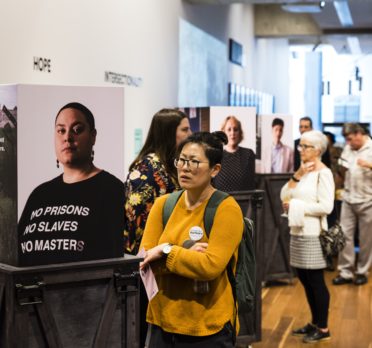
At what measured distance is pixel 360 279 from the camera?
8.30 m

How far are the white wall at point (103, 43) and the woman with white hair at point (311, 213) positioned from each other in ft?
6.23

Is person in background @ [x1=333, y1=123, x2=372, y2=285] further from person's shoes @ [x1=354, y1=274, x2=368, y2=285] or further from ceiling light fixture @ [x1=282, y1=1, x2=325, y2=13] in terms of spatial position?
ceiling light fixture @ [x1=282, y1=1, x2=325, y2=13]

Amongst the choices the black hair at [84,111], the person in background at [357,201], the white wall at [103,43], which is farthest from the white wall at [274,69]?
the black hair at [84,111]

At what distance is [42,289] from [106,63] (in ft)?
13.6

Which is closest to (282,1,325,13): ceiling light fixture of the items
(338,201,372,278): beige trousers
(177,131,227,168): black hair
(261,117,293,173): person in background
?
(338,201,372,278): beige trousers

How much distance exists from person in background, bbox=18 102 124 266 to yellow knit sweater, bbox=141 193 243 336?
181mm

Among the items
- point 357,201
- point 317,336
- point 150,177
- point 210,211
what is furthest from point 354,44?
point 210,211

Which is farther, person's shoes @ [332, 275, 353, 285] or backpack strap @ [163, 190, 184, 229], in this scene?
person's shoes @ [332, 275, 353, 285]

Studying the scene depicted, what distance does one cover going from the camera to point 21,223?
2.87m

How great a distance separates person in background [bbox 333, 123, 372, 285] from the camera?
8.28m

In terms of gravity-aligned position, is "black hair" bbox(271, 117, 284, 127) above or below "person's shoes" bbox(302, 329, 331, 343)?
above

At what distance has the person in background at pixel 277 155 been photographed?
300 inches

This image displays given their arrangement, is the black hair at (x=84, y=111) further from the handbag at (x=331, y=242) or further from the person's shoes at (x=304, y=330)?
the person's shoes at (x=304, y=330)

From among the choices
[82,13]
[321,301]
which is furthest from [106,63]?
[321,301]
